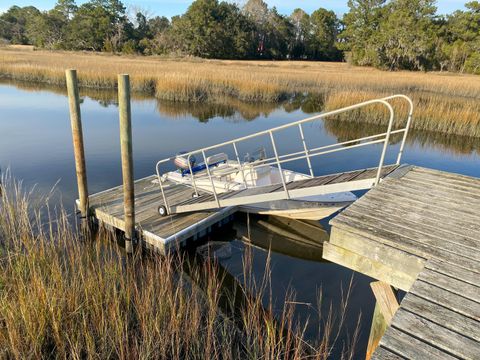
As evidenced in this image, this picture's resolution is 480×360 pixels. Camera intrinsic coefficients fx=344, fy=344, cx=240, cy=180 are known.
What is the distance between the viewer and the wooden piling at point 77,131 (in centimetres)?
598

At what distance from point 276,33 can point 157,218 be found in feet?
199

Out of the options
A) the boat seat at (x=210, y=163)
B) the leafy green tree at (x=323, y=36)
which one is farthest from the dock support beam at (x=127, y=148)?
the leafy green tree at (x=323, y=36)

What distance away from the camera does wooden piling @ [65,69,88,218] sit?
19.6ft

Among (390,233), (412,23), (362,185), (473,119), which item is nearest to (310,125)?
(473,119)

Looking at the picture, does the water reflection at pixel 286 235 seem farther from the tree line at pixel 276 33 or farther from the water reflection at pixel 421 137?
the tree line at pixel 276 33

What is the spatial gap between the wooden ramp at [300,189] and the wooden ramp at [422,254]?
34 cm

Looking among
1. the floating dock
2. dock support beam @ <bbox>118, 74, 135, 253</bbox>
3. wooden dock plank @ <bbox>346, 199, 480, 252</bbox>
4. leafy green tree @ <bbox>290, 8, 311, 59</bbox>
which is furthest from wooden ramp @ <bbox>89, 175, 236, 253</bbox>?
leafy green tree @ <bbox>290, 8, 311, 59</bbox>

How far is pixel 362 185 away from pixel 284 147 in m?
8.87

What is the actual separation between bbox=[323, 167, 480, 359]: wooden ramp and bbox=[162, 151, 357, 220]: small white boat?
2729mm

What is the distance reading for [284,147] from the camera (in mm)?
13219

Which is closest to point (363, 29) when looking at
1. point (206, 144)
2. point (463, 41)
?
point (463, 41)

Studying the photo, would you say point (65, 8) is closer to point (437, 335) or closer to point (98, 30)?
point (98, 30)

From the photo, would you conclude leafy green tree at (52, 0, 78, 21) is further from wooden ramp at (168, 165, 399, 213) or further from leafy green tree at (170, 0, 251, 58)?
wooden ramp at (168, 165, 399, 213)

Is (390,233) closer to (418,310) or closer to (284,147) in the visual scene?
(418,310)
